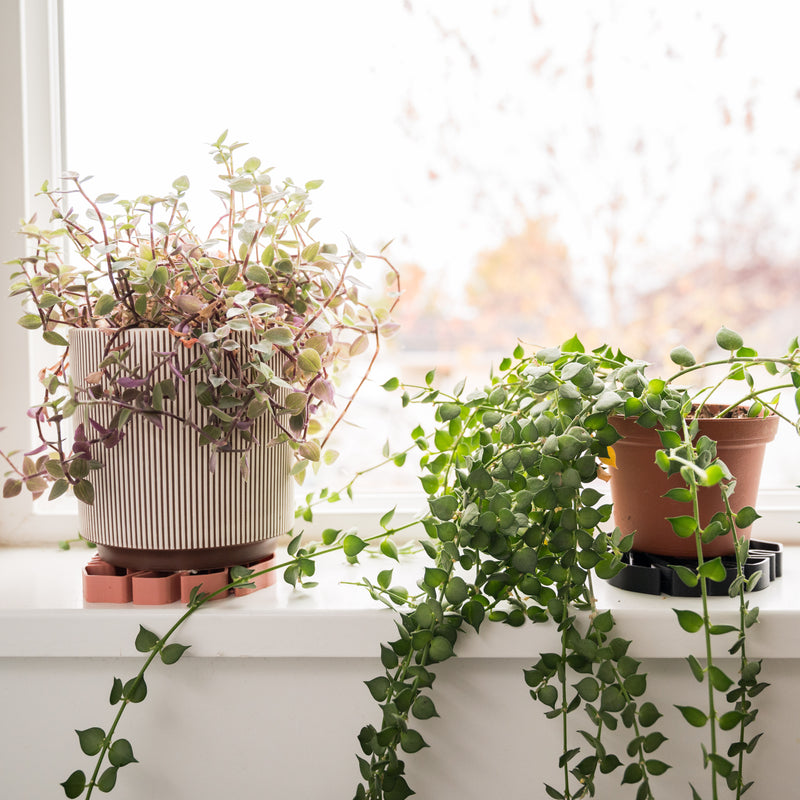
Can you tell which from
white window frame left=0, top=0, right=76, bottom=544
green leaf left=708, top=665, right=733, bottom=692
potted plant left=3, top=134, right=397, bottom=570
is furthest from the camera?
white window frame left=0, top=0, right=76, bottom=544

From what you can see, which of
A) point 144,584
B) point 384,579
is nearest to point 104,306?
point 144,584

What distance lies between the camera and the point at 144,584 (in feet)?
2.54

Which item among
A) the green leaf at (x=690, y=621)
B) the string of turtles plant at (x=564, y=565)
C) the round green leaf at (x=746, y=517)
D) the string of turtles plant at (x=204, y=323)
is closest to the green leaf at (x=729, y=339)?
the string of turtles plant at (x=564, y=565)

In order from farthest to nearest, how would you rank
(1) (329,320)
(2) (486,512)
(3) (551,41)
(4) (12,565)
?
(3) (551,41) < (4) (12,565) < (1) (329,320) < (2) (486,512)

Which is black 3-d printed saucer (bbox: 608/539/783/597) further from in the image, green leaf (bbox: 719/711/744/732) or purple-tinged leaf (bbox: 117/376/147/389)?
purple-tinged leaf (bbox: 117/376/147/389)

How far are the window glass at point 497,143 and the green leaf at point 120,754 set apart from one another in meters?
0.53

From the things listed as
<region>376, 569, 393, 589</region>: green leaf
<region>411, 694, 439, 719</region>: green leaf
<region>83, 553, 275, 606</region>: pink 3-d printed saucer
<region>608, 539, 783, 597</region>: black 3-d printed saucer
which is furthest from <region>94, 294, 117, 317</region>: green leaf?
<region>608, 539, 783, 597</region>: black 3-d printed saucer

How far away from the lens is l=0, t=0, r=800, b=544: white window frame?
995mm

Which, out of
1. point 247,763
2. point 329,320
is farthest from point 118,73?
point 247,763

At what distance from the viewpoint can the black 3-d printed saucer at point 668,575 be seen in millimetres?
785

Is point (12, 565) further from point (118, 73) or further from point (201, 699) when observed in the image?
point (118, 73)

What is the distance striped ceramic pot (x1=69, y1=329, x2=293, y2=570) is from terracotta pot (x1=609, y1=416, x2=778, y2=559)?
16.9 inches

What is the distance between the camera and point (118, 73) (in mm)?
1093

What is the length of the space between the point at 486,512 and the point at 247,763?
0.40 metres
